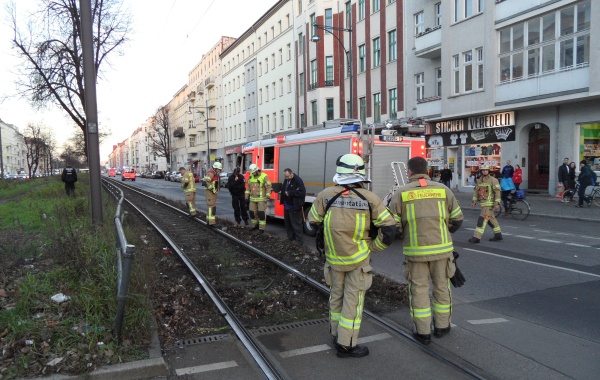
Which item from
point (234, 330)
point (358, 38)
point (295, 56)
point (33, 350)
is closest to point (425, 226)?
point (234, 330)

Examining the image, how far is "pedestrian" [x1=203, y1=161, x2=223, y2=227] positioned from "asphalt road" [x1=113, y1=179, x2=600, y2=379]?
538 cm

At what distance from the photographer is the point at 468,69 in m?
22.5

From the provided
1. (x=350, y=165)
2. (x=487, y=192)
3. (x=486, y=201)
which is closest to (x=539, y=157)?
(x=487, y=192)

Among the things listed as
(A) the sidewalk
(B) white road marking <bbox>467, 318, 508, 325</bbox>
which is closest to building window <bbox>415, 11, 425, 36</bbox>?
(A) the sidewalk

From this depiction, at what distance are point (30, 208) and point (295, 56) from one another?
100ft

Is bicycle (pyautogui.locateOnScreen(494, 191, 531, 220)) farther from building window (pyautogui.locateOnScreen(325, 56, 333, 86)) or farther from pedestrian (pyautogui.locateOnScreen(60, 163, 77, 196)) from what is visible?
building window (pyautogui.locateOnScreen(325, 56, 333, 86))

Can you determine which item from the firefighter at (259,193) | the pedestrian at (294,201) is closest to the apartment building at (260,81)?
the firefighter at (259,193)

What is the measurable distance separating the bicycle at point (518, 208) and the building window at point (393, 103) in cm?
1497

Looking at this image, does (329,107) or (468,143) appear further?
(329,107)

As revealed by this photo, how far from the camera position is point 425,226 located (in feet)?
14.0

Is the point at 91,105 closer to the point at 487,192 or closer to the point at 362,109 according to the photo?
the point at 487,192

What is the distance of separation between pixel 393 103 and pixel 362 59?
4799mm

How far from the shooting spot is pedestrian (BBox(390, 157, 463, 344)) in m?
4.28

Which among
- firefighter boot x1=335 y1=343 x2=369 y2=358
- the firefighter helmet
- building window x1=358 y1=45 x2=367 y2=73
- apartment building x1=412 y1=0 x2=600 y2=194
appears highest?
building window x1=358 y1=45 x2=367 y2=73
